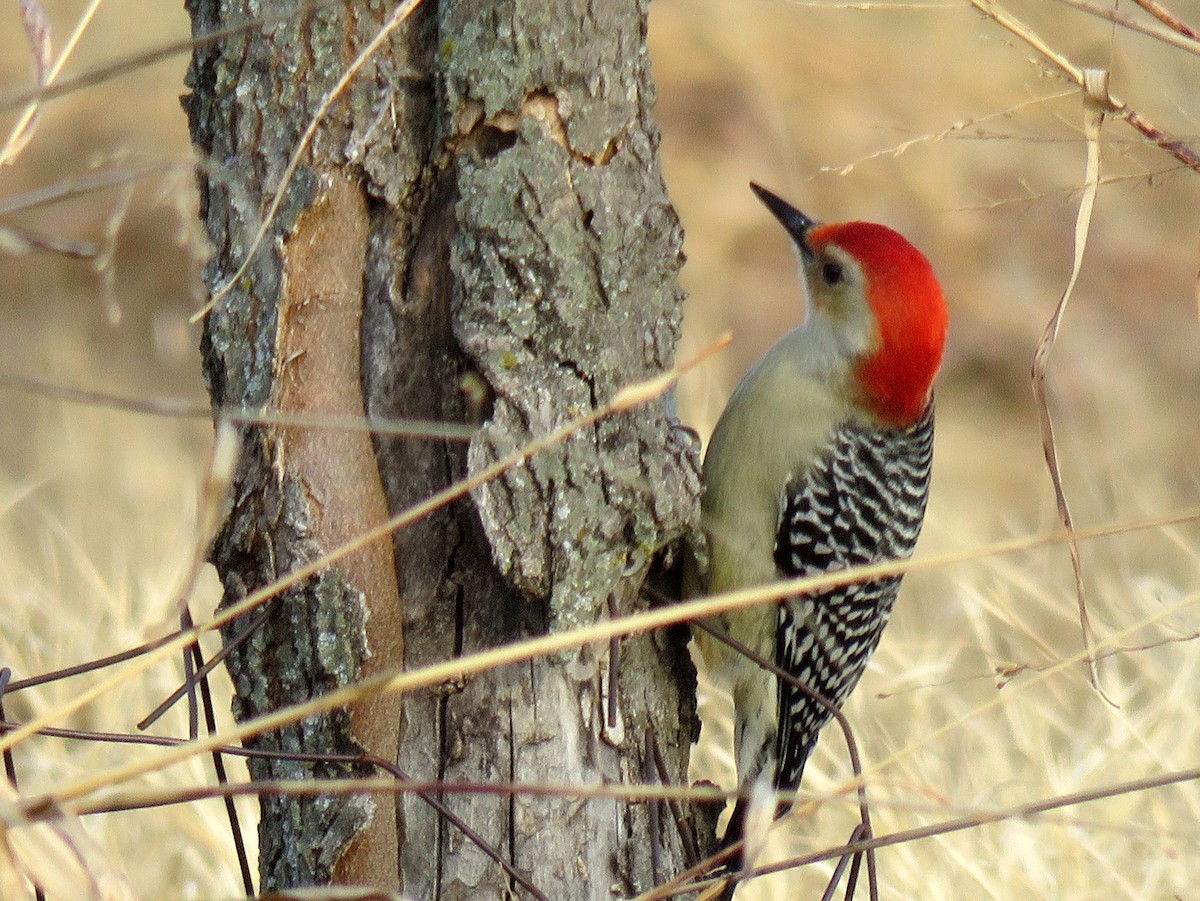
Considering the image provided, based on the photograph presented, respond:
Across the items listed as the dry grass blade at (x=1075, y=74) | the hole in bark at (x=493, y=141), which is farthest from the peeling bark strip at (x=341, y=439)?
the dry grass blade at (x=1075, y=74)

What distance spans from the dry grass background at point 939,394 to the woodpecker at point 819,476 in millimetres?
313

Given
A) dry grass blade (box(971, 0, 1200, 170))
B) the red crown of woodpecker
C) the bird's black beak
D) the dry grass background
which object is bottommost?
the dry grass background

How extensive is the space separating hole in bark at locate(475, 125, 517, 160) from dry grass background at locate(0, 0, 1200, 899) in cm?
63

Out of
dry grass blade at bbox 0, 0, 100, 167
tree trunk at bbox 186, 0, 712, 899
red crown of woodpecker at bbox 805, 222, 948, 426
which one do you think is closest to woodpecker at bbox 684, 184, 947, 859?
red crown of woodpecker at bbox 805, 222, 948, 426

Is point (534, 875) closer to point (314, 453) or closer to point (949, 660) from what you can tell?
point (314, 453)

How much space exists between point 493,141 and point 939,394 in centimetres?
740

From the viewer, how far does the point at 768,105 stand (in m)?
10.1

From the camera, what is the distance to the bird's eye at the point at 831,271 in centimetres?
321

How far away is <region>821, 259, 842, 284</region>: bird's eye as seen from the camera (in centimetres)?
321

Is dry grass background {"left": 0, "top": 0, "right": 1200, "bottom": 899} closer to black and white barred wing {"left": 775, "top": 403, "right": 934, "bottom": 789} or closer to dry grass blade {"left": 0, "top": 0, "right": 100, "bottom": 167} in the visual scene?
black and white barred wing {"left": 775, "top": 403, "right": 934, "bottom": 789}

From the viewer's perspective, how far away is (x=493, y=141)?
2070mm

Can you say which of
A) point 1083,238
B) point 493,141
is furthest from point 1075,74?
point 493,141

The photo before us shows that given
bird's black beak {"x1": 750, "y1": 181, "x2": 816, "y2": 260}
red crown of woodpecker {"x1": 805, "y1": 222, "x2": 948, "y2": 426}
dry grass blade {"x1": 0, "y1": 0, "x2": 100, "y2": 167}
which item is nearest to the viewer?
dry grass blade {"x1": 0, "y1": 0, "x2": 100, "y2": 167}

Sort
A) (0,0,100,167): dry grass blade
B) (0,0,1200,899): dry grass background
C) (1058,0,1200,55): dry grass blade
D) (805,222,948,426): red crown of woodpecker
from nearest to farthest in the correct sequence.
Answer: (0,0,100,167): dry grass blade < (1058,0,1200,55): dry grass blade < (805,222,948,426): red crown of woodpecker < (0,0,1200,899): dry grass background
